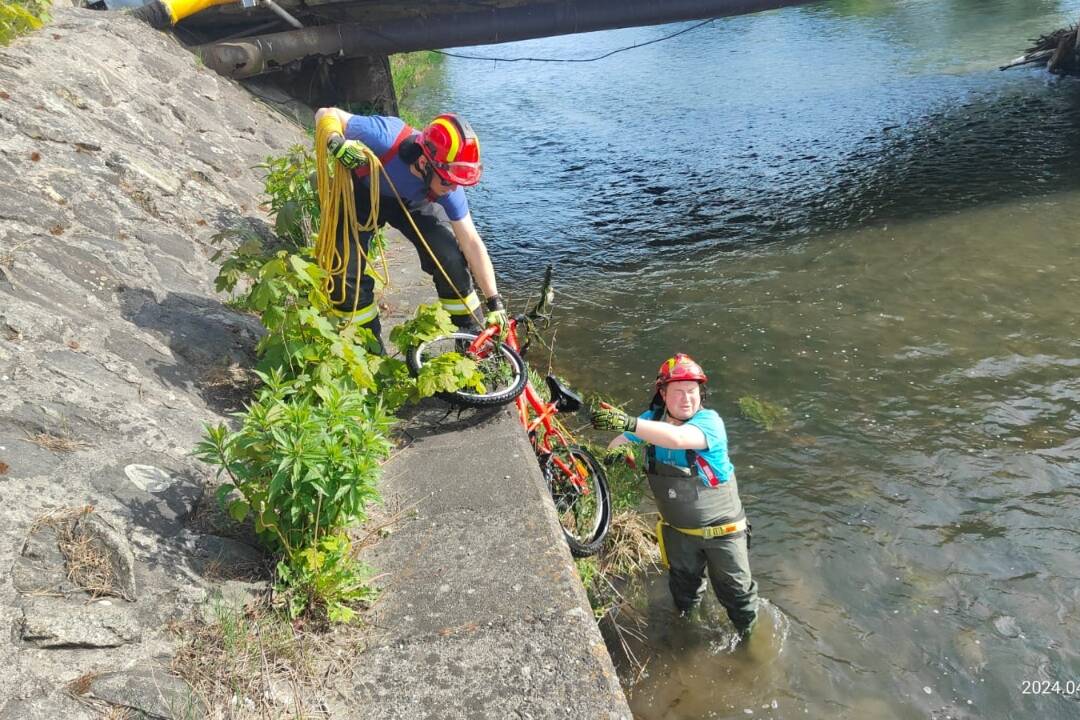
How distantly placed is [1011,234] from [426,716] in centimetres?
1079

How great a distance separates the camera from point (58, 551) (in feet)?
11.1

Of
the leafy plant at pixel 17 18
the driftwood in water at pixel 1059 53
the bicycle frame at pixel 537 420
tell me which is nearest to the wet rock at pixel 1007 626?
the bicycle frame at pixel 537 420

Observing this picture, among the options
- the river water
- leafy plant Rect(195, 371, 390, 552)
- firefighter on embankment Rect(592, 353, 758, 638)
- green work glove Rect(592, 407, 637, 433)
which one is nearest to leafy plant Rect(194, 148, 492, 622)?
leafy plant Rect(195, 371, 390, 552)

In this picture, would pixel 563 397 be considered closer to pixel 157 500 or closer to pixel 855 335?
pixel 157 500

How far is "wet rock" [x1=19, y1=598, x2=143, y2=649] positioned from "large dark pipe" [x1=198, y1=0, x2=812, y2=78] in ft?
40.5

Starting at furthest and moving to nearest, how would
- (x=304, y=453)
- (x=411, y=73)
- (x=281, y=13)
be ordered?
1. (x=411, y=73)
2. (x=281, y=13)
3. (x=304, y=453)

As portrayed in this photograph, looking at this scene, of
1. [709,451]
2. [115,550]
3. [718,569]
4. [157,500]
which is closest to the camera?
[115,550]

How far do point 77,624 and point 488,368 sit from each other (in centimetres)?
298

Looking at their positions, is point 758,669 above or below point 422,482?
below

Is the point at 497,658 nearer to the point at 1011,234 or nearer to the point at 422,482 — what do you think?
the point at 422,482

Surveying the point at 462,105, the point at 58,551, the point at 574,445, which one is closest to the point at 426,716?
the point at 58,551

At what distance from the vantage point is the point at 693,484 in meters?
4.81

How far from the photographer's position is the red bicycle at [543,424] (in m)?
5.48

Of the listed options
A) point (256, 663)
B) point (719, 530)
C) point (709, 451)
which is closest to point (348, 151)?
point (709, 451)
